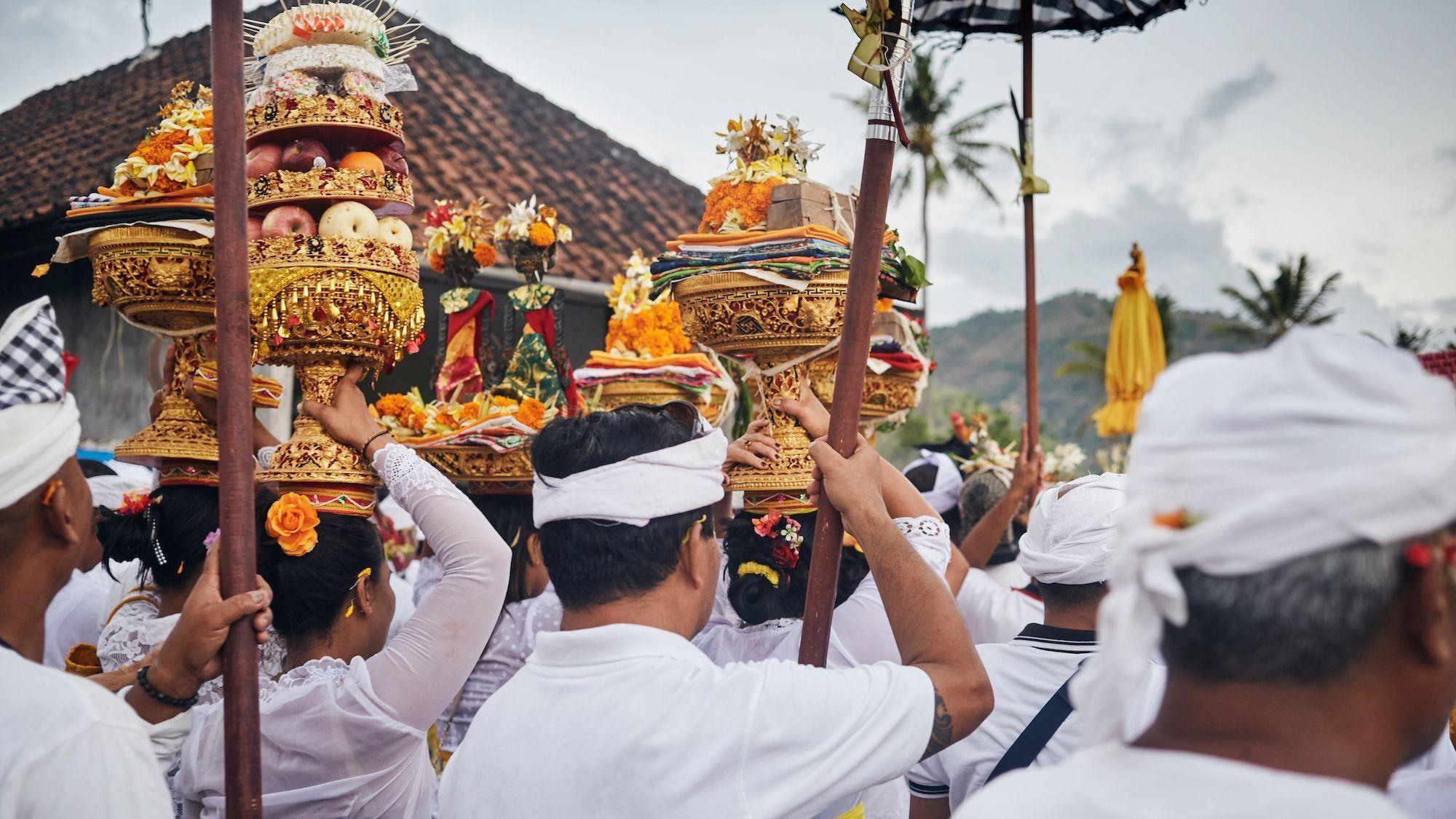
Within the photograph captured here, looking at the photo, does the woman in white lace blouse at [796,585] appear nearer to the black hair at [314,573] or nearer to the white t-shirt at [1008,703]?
the white t-shirt at [1008,703]

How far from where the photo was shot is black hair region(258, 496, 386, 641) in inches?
111

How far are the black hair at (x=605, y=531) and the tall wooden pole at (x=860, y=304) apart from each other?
0.95ft

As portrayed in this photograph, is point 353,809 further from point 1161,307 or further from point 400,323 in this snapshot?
point 1161,307

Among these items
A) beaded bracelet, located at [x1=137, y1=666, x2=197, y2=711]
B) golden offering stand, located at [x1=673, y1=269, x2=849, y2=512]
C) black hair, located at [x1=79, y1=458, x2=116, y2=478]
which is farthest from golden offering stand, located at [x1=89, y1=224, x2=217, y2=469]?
black hair, located at [x1=79, y1=458, x2=116, y2=478]

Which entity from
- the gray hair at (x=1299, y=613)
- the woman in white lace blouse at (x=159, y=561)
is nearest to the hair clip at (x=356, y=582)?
the woman in white lace blouse at (x=159, y=561)

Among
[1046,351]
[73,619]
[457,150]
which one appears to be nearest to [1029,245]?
[73,619]

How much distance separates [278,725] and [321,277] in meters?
1.13

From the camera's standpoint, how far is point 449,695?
270 centimetres

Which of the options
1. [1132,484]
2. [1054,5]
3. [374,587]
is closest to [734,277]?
[374,587]

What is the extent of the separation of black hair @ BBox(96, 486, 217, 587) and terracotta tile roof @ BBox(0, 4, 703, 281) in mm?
8831

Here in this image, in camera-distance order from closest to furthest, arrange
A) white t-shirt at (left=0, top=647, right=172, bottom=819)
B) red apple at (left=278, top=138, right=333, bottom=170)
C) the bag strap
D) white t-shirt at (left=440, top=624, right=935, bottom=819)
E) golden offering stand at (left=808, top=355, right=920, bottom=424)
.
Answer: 1. white t-shirt at (left=0, top=647, right=172, bottom=819)
2. white t-shirt at (left=440, top=624, right=935, bottom=819)
3. the bag strap
4. red apple at (left=278, top=138, right=333, bottom=170)
5. golden offering stand at (left=808, top=355, right=920, bottom=424)

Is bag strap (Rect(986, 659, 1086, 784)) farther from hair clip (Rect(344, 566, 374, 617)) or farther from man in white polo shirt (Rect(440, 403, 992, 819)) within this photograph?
hair clip (Rect(344, 566, 374, 617))

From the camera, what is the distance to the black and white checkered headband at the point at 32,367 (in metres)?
1.83

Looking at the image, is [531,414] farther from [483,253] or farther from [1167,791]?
[1167,791]
